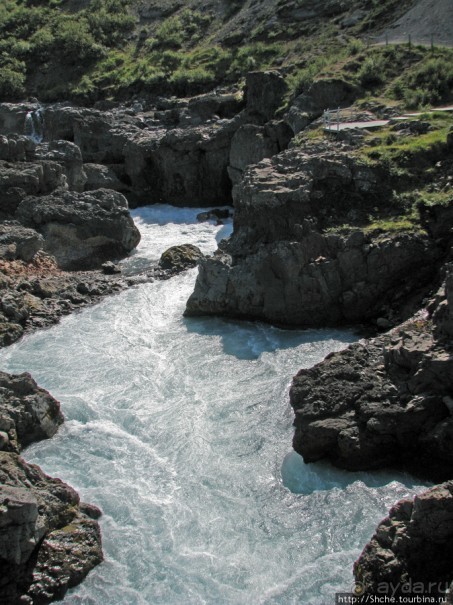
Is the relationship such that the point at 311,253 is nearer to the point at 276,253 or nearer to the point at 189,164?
the point at 276,253

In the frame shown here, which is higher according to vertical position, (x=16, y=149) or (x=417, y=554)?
(x=16, y=149)

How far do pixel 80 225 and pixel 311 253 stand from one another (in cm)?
1406

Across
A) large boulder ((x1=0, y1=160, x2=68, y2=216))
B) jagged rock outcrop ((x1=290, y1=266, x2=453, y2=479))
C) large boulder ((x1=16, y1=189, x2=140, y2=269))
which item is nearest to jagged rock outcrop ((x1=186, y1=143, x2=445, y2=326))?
jagged rock outcrop ((x1=290, y1=266, x2=453, y2=479))

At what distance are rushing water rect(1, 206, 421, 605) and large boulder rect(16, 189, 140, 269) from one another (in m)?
6.87

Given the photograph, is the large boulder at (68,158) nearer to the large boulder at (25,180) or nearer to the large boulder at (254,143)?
the large boulder at (25,180)

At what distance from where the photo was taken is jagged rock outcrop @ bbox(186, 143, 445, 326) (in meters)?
28.4

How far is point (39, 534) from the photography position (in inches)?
637

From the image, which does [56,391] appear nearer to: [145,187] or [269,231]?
[269,231]

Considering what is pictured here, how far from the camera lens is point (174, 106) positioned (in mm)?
61438

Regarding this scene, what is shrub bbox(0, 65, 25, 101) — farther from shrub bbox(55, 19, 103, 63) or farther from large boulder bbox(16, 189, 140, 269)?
large boulder bbox(16, 189, 140, 269)

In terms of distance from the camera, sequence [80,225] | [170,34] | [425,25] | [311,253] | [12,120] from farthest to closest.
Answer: [170,34] < [12,120] < [425,25] < [80,225] < [311,253]

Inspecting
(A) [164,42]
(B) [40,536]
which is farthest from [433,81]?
(A) [164,42]

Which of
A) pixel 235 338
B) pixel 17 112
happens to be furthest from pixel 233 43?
pixel 235 338

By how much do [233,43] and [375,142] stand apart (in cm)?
4518
